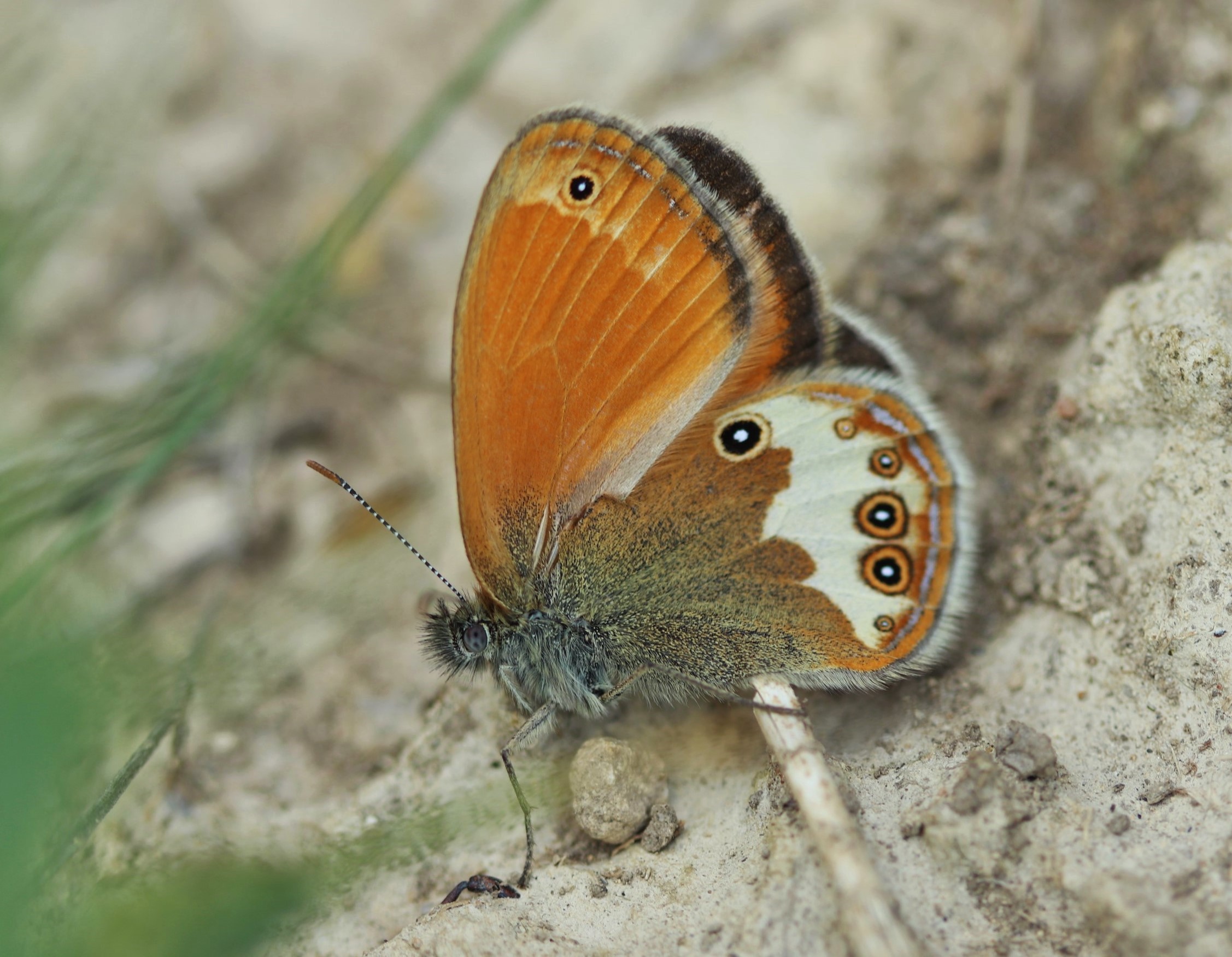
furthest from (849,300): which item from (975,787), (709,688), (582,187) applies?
(975,787)

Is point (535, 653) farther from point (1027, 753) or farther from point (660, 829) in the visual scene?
point (1027, 753)

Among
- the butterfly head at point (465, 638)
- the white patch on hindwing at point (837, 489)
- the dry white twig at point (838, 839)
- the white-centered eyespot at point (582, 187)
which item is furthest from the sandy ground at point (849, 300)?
the white-centered eyespot at point (582, 187)

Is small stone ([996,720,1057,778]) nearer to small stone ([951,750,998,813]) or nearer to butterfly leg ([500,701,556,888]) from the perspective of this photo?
small stone ([951,750,998,813])

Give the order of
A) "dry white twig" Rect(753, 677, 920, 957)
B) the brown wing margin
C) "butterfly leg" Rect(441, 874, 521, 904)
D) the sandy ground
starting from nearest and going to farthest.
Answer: "dry white twig" Rect(753, 677, 920, 957) → the sandy ground → "butterfly leg" Rect(441, 874, 521, 904) → the brown wing margin

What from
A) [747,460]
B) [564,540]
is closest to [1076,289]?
[747,460]

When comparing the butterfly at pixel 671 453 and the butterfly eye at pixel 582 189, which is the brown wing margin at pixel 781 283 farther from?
the butterfly eye at pixel 582 189

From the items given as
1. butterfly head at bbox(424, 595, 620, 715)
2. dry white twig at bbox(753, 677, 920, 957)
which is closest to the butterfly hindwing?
butterfly head at bbox(424, 595, 620, 715)

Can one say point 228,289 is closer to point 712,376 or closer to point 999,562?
point 712,376
